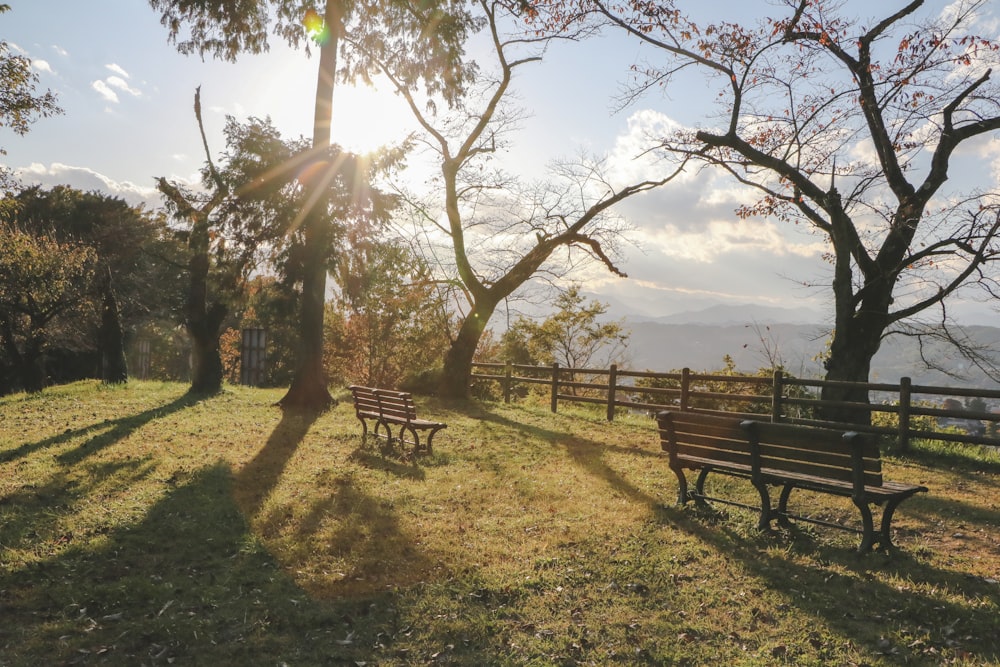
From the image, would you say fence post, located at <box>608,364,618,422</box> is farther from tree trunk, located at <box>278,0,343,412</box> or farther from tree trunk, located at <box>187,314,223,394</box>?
tree trunk, located at <box>187,314,223,394</box>

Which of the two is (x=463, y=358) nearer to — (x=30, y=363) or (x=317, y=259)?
(x=317, y=259)

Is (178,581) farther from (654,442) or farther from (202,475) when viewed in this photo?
(654,442)

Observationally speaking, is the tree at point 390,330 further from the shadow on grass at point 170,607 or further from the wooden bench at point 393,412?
the shadow on grass at point 170,607

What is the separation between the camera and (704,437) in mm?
7184

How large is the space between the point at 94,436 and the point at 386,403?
5.20 m

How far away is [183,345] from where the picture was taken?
53.8 m

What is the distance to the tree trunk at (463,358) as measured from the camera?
19750 millimetres

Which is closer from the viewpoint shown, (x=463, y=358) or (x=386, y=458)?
(x=386, y=458)

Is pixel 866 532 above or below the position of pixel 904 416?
below


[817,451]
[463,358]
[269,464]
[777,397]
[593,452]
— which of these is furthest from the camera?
[463,358]

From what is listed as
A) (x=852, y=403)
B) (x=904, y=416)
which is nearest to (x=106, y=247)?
(x=852, y=403)

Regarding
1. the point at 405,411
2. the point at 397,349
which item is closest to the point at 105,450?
the point at 405,411

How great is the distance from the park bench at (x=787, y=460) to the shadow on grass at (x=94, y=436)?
341 inches

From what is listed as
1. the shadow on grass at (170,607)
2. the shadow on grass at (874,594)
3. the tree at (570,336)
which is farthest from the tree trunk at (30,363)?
the shadow on grass at (874,594)
